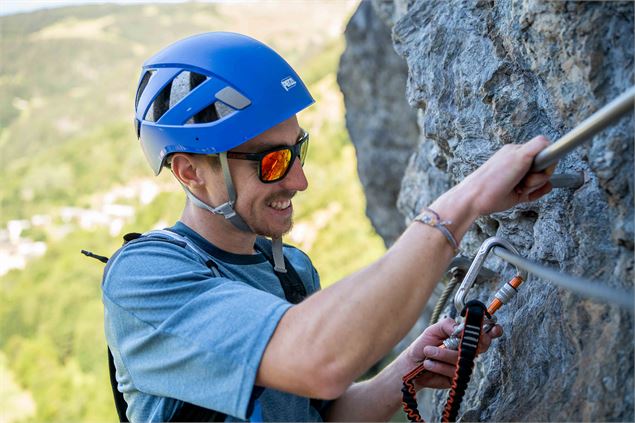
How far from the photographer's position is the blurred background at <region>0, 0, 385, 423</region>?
20828 millimetres

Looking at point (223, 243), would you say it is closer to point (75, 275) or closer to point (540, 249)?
point (540, 249)

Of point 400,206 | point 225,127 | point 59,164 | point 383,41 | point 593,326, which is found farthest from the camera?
point 59,164

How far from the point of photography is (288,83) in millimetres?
3092

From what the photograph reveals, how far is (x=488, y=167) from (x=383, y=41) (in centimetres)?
872

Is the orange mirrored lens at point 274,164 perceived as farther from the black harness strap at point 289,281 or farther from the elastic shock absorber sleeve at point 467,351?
the elastic shock absorber sleeve at point 467,351

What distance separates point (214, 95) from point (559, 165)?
4.17ft

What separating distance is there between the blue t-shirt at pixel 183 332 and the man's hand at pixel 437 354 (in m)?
0.55

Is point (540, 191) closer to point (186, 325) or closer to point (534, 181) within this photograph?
point (534, 181)

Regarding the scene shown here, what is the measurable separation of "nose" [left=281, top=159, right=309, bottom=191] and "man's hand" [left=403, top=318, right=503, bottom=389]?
743mm

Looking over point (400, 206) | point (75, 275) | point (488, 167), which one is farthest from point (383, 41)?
point (75, 275)

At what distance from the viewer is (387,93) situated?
35.1 ft

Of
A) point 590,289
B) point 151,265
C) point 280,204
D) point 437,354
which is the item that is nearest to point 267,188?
point 280,204

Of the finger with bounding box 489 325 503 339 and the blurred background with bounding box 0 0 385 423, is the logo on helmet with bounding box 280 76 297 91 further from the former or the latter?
the blurred background with bounding box 0 0 385 423

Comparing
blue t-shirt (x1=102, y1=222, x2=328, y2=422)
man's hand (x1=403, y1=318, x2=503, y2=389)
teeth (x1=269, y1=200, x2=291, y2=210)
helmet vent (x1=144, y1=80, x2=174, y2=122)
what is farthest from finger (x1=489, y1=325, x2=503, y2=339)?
helmet vent (x1=144, y1=80, x2=174, y2=122)
